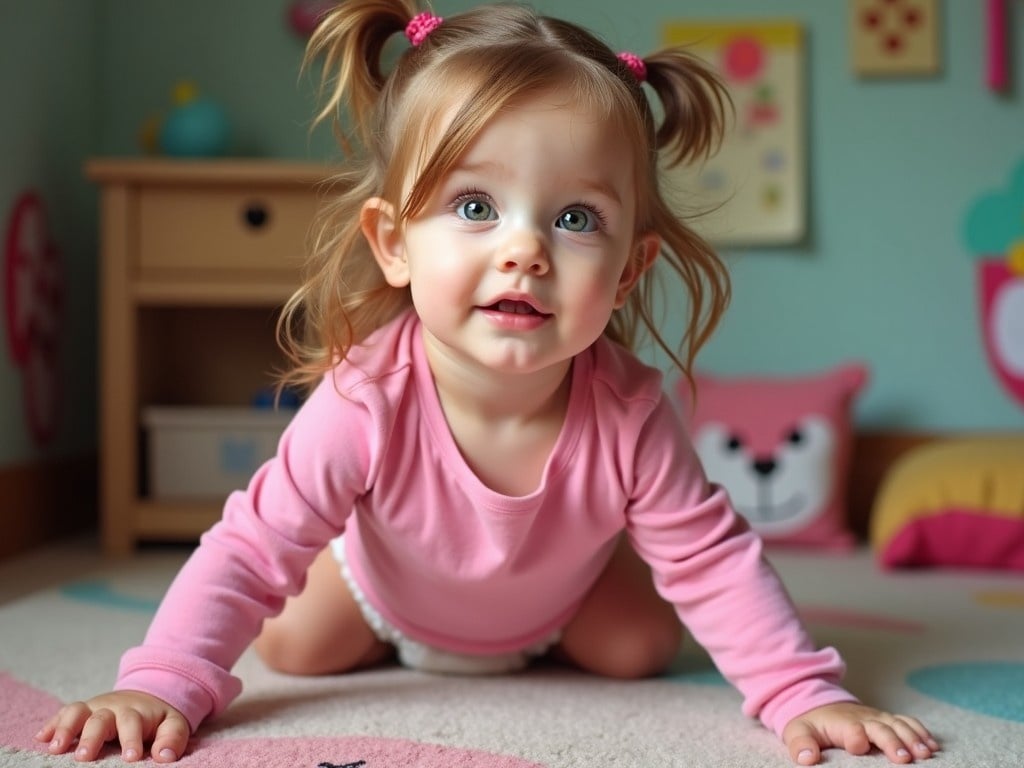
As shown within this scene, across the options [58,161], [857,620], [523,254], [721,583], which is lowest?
[857,620]

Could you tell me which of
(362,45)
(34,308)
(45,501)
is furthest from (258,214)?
(362,45)

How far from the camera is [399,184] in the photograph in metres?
0.85

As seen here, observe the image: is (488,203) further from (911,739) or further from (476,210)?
(911,739)

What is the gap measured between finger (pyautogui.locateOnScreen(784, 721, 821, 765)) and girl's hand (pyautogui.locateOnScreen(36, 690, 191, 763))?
380 mm

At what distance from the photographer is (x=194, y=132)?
1772 millimetres

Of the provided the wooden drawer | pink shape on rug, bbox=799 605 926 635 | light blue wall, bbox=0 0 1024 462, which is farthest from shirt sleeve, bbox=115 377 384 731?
light blue wall, bbox=0 0 1024 462

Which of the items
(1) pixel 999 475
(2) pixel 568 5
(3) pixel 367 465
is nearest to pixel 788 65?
(2) pixel 568 5

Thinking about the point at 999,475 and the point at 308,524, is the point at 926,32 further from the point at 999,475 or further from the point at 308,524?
the point at 308,524

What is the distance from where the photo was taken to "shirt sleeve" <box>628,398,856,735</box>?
0.83 metres

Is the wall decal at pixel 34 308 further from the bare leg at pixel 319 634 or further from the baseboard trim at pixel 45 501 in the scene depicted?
the bare leg at pixel 319 634

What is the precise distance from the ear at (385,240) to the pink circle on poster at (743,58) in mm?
1249

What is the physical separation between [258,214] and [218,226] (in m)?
0.06

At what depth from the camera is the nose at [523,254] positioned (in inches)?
30.3

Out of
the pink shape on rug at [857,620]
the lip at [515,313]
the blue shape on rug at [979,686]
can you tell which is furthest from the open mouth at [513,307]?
the pink shape on rug at [857,620]
